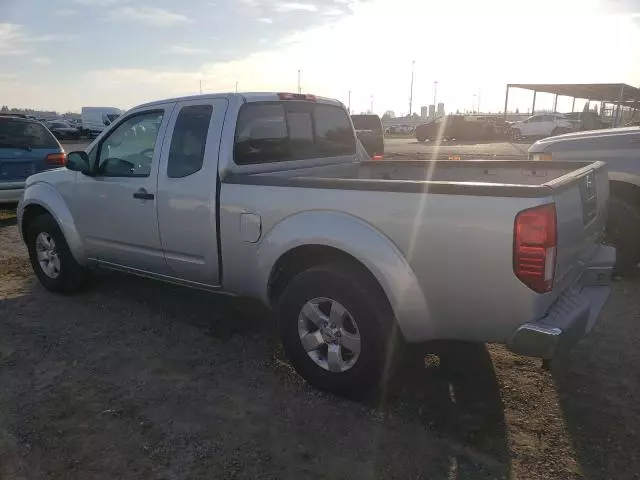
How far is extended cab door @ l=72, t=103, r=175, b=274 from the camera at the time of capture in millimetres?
4289

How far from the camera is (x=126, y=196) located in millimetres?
4449

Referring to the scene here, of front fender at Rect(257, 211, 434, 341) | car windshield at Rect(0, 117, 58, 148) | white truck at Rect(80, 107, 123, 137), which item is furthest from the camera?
white truck at Rect(80, 107, 123, 137)

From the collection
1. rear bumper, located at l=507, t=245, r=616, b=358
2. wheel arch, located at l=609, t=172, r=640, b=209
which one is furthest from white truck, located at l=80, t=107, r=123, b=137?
rear bumper, located at l=507, t=245, r=616, b=358

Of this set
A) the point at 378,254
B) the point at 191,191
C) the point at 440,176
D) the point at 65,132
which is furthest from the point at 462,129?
the point at 378,254

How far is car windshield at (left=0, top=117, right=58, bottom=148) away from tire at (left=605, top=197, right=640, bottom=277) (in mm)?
8707

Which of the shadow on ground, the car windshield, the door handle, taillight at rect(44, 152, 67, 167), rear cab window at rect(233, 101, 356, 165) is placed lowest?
the shadow on ground

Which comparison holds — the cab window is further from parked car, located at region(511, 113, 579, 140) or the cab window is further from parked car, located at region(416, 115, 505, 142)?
parked car, located at region(511, 113, 579, 140)

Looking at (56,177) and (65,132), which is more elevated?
(56,177)

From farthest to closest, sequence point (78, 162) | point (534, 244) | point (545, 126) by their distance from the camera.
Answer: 1. point (545, 126)
2. point (78, 162)
3. point (534, 244)

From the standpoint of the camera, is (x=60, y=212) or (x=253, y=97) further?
(x=60, y=212)

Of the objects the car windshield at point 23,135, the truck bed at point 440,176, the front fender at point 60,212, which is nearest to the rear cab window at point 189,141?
the truck bed at point 440,176

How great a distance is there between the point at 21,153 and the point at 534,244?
8898 millimetres

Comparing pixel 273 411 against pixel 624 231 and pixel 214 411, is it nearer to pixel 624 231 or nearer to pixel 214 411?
pixel 214 411

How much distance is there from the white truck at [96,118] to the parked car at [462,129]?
2295 cm
